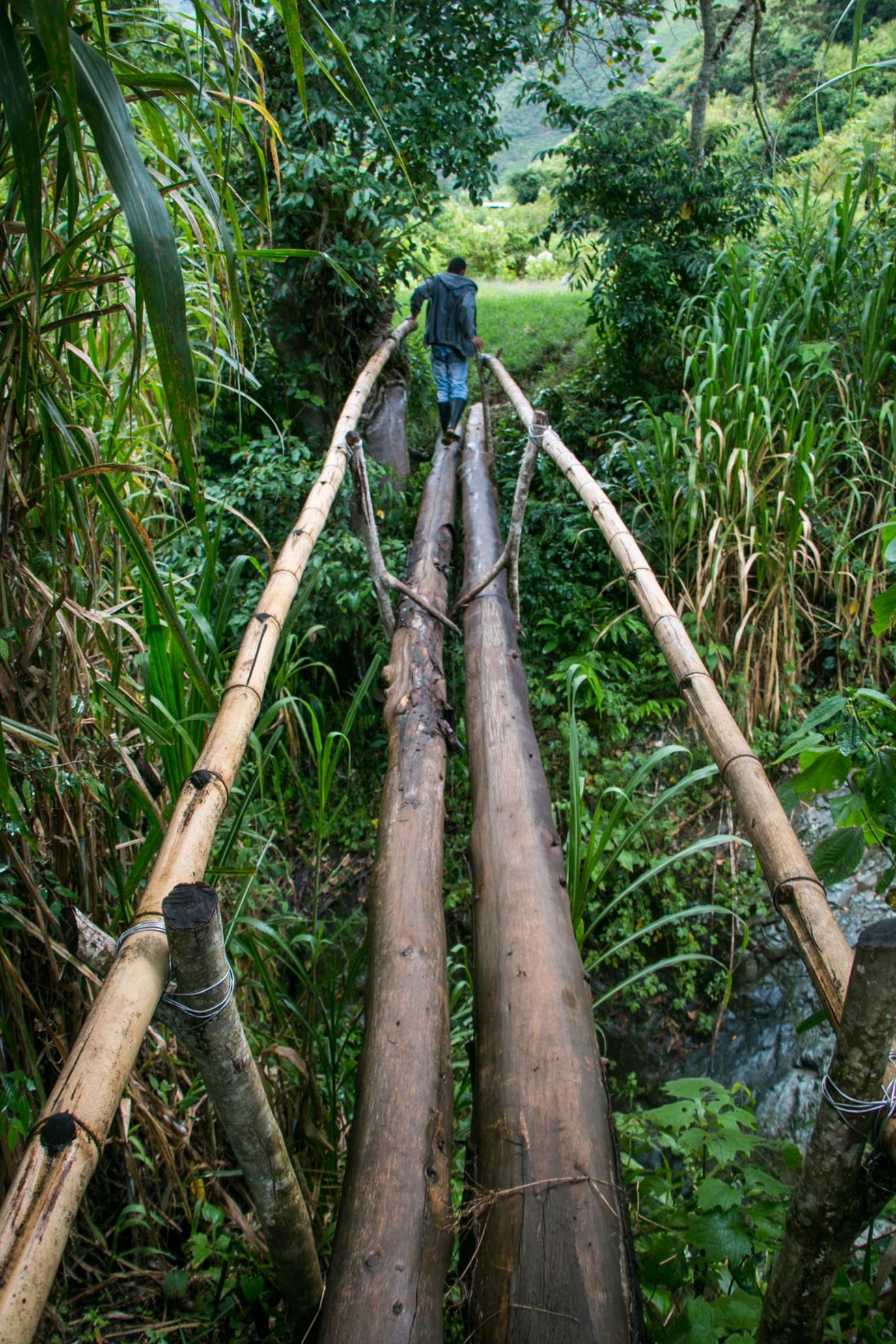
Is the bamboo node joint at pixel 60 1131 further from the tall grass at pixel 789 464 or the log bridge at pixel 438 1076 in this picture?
the tall grass at pixel 789 464

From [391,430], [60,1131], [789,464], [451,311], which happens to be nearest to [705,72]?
[451,311]

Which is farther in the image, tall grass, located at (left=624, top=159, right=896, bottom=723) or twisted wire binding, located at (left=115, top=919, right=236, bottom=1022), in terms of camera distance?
tall grass, located at (left=624, top=159, right=896, bottom=723)

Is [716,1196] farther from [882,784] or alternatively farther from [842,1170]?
[882,784]

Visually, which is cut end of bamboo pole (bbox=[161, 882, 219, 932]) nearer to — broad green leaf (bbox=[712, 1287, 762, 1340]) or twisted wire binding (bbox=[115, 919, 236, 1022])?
twisted wire binding (bbox=[115, 919, 236, 1022])

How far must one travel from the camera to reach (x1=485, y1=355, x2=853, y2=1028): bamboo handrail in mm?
1122

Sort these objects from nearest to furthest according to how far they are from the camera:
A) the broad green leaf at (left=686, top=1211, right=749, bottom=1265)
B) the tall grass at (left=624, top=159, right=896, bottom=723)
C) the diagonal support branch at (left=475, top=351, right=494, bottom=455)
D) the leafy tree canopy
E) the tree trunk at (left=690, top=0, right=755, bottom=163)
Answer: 1. the broad green leaf at (left=686, top=1211, right=749, bottom=1265)
2. the tall grass at (left=624, top=159, right=896, bottom=723)
3. the leafy tree canopy
4. the tree trunk at (left=690, top=0, right=755, bottom=163)
5. the diagonal support branch at (left=475, top=351, right=494, bottom=455)

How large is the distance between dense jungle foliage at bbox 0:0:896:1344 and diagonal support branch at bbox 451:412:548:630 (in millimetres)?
464

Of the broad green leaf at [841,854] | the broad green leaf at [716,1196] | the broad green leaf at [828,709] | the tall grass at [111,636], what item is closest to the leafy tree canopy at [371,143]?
the tall grass at [111,636]

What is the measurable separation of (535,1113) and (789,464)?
9.58 feet

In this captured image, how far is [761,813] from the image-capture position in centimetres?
140

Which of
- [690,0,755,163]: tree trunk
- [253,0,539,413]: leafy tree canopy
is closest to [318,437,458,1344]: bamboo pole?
[253,0,539,413]: leafy tree canopy

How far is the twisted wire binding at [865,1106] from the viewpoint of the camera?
2.94 feet

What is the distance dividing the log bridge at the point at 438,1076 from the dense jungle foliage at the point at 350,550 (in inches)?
6.1

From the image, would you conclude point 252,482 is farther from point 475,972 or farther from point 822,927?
point 822,927
